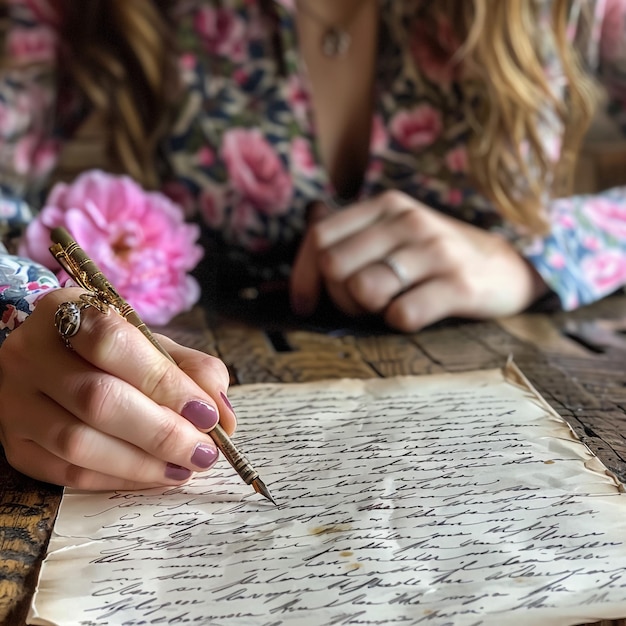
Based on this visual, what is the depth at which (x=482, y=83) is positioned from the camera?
869 mm

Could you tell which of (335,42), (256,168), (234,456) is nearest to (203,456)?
(234,456)

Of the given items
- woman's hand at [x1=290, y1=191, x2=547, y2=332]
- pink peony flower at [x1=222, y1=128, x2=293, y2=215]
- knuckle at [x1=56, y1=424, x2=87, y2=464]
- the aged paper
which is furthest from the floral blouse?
knuckle at [x1=56, y1=424, x2=87, y2=464]

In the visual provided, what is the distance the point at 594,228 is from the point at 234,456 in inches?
25.2

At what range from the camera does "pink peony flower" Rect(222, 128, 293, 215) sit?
0.91 metres

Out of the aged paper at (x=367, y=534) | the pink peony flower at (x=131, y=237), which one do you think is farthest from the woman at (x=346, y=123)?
the aged paper at (x=367, y=534)

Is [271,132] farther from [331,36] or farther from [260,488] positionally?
[260,488]

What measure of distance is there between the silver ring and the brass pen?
0.33 m

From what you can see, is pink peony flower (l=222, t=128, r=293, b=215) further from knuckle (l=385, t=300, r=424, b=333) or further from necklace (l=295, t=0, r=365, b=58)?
knuckle (l=385, t=300, r=424, b=333)

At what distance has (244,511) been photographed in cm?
39

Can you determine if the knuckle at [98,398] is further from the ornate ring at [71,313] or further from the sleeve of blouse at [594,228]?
the sleeve of blouse at [594,228]

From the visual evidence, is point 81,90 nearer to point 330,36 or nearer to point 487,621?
point 330,36

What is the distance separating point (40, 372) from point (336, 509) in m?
0.17

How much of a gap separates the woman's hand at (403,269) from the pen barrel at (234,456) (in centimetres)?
32

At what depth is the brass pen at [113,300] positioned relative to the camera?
1.31ft
